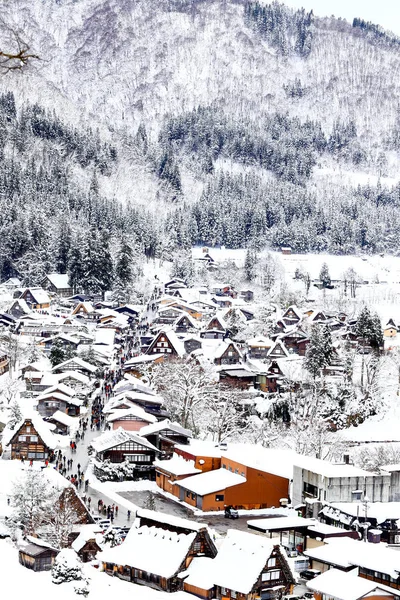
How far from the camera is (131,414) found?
41.0 meters

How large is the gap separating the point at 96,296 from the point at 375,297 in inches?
1176

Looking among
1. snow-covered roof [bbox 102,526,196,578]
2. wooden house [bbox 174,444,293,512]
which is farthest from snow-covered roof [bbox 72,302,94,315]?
snow-covered roof [bbox 102,526,196,578]

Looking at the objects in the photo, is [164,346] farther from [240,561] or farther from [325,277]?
[325,277]

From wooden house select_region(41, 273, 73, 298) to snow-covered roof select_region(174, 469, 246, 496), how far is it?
48.4 metres

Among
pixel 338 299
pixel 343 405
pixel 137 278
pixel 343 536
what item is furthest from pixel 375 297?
pixel 343 536

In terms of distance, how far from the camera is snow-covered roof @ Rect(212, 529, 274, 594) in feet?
73.5

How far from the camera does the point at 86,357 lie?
178 feet

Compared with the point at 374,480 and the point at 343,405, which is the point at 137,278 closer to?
the point at 343,405

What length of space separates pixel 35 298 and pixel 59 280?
863cm

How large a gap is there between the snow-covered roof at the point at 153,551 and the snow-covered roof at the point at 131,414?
15.9 meters

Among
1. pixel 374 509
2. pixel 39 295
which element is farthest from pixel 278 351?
pixel 374 509

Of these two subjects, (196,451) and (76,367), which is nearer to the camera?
(196,451)

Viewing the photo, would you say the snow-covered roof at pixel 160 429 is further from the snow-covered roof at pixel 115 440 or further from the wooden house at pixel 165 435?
the snow-covered roof at pixel 115 440

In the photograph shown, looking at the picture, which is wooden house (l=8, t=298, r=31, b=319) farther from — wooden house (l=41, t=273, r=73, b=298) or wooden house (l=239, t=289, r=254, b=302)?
wooden house (l=239, t=289, r=254, b=302)
